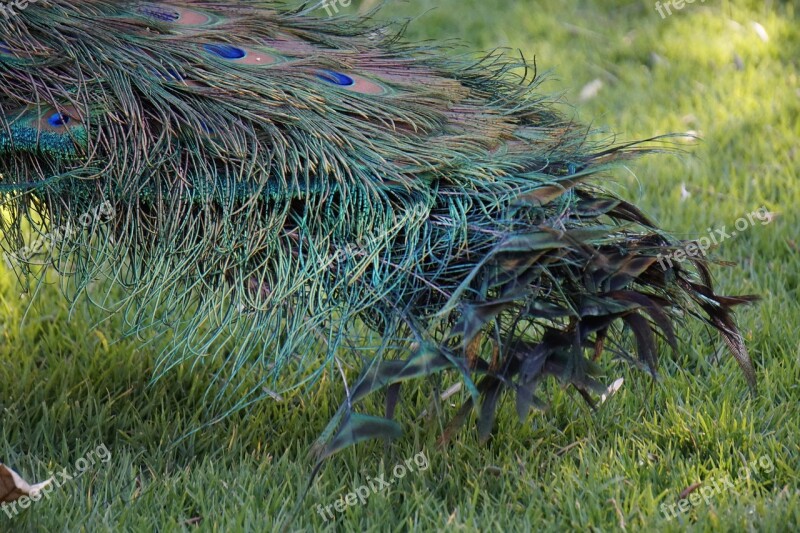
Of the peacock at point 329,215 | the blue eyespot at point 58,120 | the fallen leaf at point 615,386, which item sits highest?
the blue eyespot at point 58,120

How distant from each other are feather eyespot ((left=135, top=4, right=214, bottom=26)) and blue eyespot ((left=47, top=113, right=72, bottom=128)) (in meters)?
0.42

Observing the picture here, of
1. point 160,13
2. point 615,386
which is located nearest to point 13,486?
point 160,13

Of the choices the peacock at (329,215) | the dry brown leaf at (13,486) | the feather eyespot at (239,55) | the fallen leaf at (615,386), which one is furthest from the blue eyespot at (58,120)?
the fallen leaf at (615,386)

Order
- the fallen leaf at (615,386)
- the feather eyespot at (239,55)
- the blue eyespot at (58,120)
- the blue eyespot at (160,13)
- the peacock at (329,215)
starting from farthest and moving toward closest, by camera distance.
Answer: the fallen leaf at (615,386)
the blue eyespot at (160,13)
the feather eyespot at (239,55)
the blue eyespot at (58,120)
the peacock at (329,215)

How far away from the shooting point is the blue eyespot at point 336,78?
8.09 ft

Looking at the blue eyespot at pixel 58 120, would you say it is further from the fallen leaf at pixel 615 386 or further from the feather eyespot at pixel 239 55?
the fallen leaf at pixel 615 386

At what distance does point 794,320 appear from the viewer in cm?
303

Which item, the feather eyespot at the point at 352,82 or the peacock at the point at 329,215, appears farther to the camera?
the feather eyespot at the point at 352,82

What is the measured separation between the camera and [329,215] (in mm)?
2215

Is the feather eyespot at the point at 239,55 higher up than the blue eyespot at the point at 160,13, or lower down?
lower down

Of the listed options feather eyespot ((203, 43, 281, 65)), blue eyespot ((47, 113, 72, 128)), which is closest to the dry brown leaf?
blue eyespot ((47, 113, 72, 128))

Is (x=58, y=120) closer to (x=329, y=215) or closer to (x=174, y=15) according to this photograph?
(x=174, y=15)

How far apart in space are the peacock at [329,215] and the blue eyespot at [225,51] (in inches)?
2.4

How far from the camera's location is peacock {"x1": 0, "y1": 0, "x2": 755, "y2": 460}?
6.94 feet
